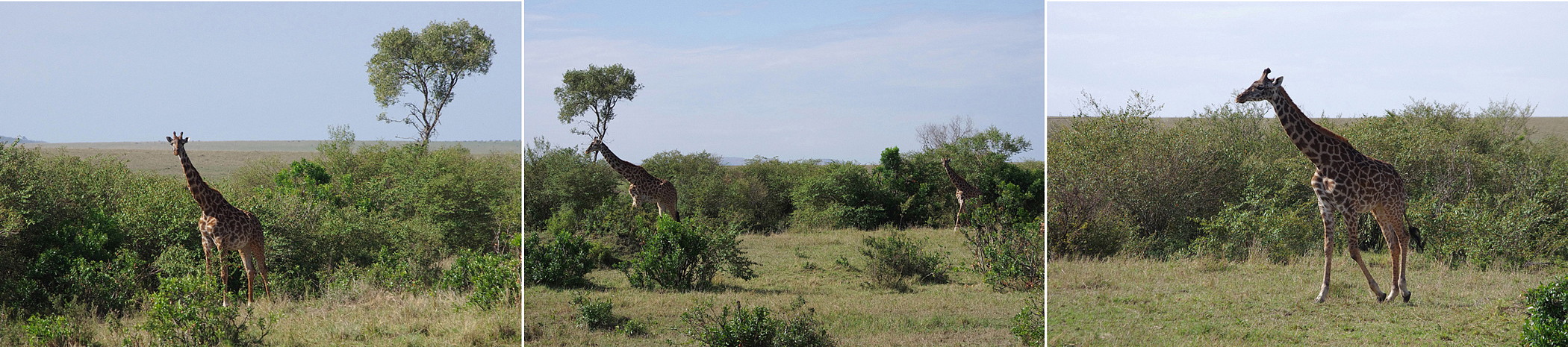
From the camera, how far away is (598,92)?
13156 millimetres

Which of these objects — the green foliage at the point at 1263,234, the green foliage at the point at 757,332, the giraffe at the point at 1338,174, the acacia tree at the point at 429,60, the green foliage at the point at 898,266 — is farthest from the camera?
the acacia tree at the point at 429,60

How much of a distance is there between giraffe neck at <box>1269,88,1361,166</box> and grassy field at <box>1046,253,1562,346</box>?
1329 millimetres

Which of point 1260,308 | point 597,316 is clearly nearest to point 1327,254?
point 1260,308

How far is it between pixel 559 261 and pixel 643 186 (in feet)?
13.8

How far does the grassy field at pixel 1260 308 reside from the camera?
6648 mm

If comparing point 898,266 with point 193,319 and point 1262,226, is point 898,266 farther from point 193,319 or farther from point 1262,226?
point 193,319

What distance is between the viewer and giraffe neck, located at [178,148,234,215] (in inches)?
360

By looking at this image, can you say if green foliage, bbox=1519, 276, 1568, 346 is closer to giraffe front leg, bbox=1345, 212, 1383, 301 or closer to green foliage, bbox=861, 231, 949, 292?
giraffe front leg, bbox=1345, 212, 1383, 301

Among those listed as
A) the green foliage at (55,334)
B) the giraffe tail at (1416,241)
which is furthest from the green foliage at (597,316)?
the giraffe tail at (1416,241)

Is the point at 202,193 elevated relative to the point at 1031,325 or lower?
elevated

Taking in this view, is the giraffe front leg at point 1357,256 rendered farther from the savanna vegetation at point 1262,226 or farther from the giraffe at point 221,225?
the giraffe at point 221,225

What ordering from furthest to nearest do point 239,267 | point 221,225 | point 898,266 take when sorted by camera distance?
point 239,267, point 898,266, point 221,225

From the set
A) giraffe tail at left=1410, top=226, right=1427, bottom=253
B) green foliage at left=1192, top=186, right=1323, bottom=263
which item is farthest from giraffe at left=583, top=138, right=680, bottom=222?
giraffe tail at left=1410, top=226, right=1427, bottom=253

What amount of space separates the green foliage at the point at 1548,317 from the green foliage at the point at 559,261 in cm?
828
